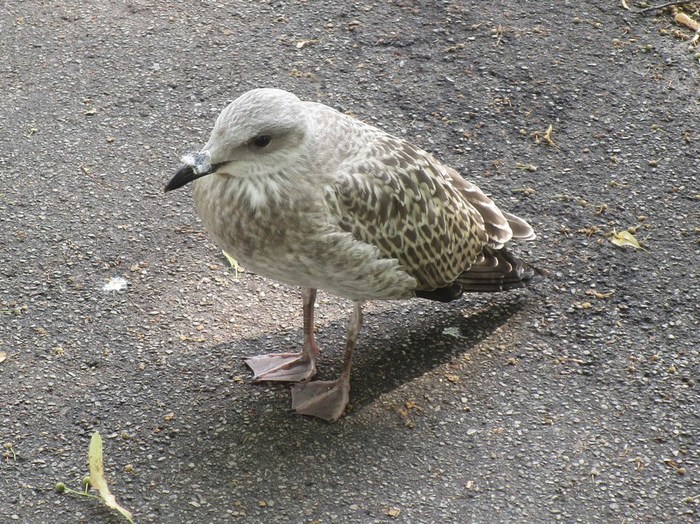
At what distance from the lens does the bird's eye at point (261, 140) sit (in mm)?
4020

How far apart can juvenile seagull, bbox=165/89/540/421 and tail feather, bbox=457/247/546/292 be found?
0.01 meters

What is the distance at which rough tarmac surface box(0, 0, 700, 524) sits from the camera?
4.27 meters

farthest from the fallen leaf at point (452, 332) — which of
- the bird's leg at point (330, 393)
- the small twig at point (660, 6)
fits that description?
the small twig at point (660, 6)

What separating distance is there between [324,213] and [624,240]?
2161mm

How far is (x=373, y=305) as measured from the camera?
525 cm

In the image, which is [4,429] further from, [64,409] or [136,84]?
[136,84]

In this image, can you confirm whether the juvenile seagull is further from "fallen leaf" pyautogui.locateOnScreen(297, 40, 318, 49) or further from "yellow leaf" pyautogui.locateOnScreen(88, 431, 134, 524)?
"fallen leaf" pyautogui.locateOnScreen(297, 40, 318, 49)

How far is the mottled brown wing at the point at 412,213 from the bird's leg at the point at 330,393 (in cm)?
36

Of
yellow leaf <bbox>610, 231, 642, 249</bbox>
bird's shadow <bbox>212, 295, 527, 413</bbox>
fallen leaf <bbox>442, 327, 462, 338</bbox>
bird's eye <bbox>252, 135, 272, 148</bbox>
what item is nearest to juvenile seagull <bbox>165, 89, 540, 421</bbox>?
bird's eye <bbox>252, 135, 272, 148</bbox>

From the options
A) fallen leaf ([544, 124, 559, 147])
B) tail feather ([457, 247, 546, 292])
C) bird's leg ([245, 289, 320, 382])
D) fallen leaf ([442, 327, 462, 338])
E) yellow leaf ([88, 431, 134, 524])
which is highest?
fallen leaf ([544, 124, 559, 147])

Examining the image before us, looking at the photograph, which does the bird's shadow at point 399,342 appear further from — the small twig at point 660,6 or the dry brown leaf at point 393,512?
the small twig at point 660,6

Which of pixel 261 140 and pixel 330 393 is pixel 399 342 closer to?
pixel 330 393

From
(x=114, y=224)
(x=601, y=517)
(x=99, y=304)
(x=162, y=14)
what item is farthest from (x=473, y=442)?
(x=162, y=14)

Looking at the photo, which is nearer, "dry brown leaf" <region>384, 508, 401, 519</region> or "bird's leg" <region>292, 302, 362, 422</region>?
"dry brown leaf" <region>384, 508, 401, 519</region>
